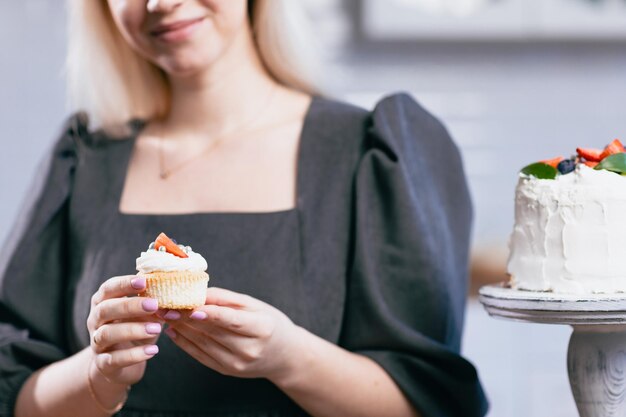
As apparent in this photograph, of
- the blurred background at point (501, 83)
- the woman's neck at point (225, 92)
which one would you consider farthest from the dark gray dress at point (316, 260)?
the blurred background at point (501, 83)

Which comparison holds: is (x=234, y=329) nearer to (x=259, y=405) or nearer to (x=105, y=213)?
(x=259, y=405)

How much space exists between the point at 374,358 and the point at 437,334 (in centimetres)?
11

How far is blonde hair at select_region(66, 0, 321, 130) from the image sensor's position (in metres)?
1.65

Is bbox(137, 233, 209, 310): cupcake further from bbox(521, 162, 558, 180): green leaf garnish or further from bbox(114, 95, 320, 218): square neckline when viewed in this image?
bbox(521, 162, 558, 180): green leaf garnish

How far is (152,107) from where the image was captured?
67.8 inches

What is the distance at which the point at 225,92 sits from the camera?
1.60 m

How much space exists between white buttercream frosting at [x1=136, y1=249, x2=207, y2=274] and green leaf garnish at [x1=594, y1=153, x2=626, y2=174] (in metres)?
0.51

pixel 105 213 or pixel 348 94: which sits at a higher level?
pixel 348 94

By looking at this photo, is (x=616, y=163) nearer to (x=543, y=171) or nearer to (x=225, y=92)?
(x=543, y=171)

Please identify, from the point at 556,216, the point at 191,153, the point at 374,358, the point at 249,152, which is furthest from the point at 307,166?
the point at 556,216

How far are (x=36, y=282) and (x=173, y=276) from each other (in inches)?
19.2

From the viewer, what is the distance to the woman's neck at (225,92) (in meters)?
1.58

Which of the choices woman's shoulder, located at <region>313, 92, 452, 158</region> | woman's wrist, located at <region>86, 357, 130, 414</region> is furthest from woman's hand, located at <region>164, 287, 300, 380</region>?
woman's shoulder, located at <region>313, 92, 452, 158</region>

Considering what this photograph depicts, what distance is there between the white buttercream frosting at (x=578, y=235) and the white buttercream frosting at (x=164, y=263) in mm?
406
